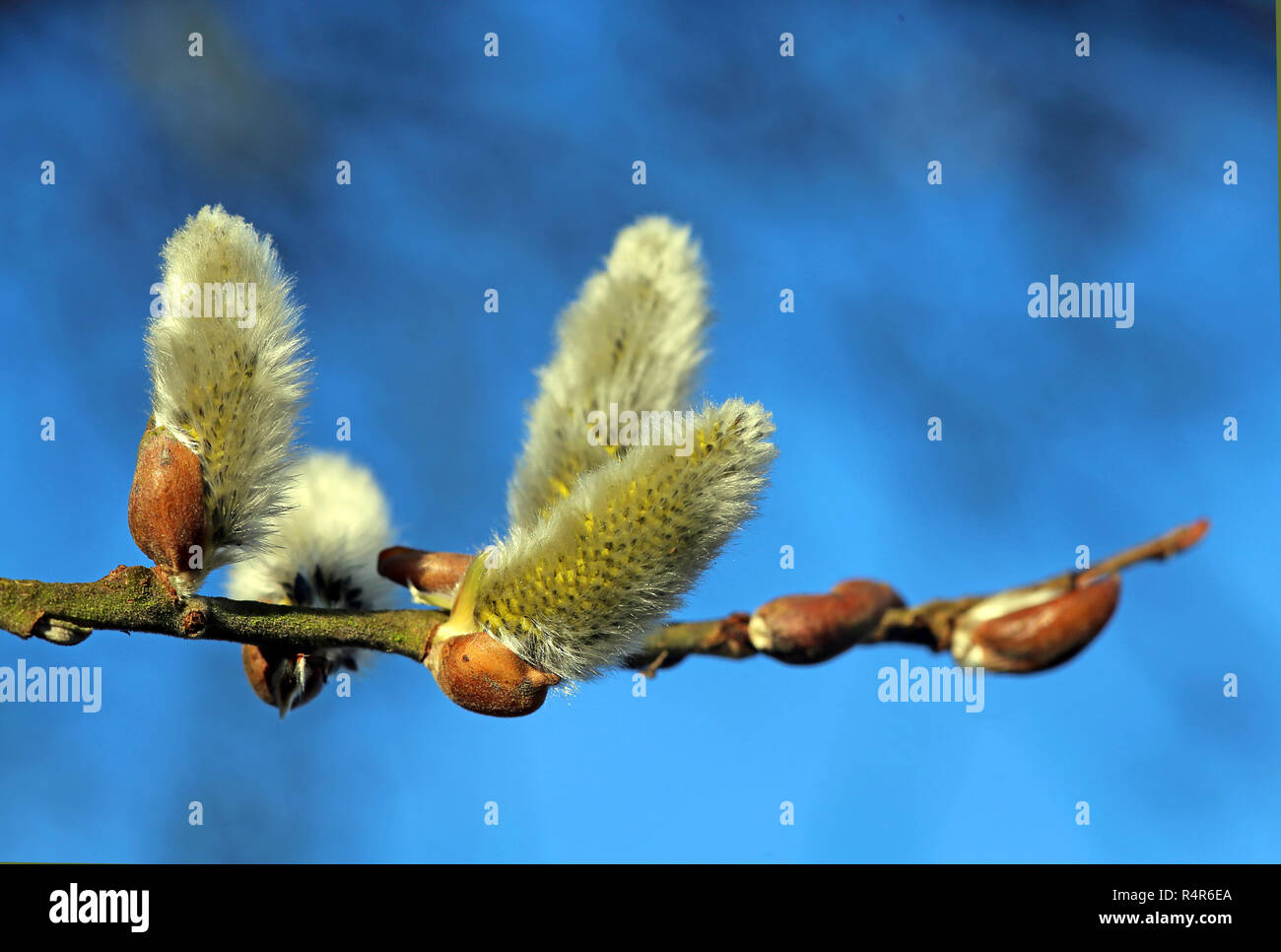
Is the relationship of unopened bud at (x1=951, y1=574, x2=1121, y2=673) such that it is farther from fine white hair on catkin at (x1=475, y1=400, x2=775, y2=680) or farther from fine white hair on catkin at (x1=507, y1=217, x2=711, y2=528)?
fine white hair on catkin at (x1=507, y1=217, x2=711, y2=528)

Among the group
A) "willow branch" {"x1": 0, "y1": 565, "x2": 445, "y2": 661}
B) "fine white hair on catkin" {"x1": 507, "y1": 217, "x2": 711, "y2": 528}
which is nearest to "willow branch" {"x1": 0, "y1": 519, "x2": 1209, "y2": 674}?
"willow branch" {"x1": 0, "y1": 565, "x2": 445, "y2": 661}

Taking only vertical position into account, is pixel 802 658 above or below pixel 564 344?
below

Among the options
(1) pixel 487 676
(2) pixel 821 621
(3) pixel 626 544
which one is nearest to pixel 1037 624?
(2) pixel 821 621

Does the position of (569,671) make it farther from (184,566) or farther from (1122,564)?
(1122,564)

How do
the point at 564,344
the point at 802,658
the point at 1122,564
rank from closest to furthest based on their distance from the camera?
the point at 1122,564
the point at 802,658
the point at 564,344

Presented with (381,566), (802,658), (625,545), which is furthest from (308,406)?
(802,658)
